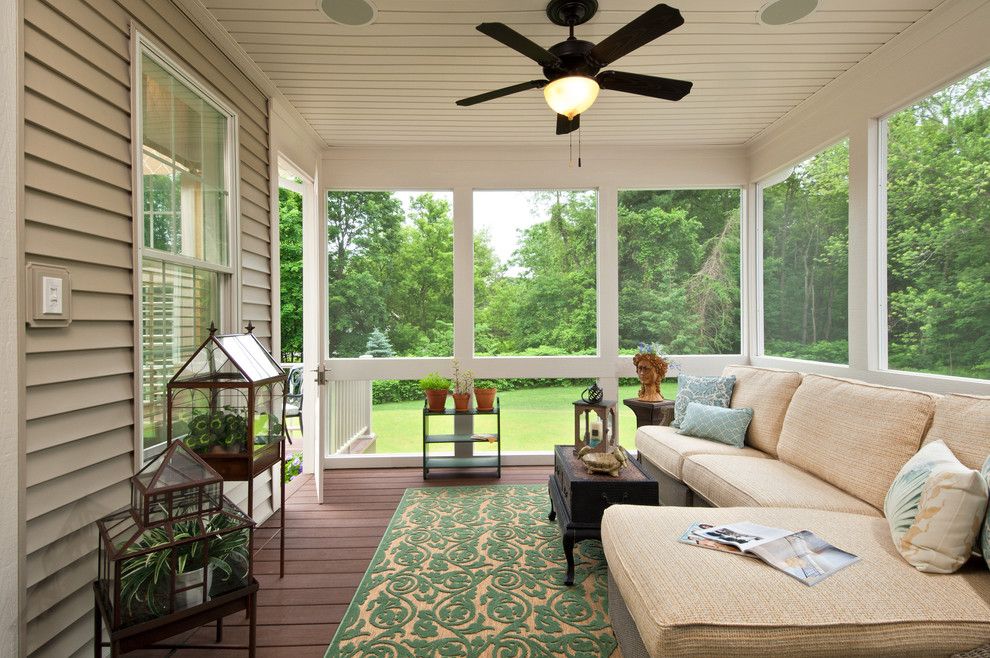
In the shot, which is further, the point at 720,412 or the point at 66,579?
the point at 720,412

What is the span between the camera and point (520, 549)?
9.39ft

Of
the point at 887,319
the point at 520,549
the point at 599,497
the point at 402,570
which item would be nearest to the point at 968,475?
the point at 599,497

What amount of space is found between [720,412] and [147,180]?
3525 mm

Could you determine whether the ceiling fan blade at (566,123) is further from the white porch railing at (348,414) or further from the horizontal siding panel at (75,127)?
the white porch railing at (348,414)

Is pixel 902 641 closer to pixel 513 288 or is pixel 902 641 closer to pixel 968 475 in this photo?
pixel 968 475

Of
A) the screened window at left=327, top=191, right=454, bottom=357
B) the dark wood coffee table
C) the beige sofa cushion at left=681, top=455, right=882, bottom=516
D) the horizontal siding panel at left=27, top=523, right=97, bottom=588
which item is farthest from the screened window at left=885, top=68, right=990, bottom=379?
the horizontal siding panel at left=27, top=523, right=97, bottom=588

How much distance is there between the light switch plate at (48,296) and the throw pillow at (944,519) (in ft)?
9.75

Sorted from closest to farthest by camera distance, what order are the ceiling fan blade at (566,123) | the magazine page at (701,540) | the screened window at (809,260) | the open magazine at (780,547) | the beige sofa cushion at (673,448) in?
the open magazine at (780,547) < the magazine page at (701,540) < the ceiling fan blade at (566,123) < the beige sofa cushion at (673,448) < the screened window at (809,260)

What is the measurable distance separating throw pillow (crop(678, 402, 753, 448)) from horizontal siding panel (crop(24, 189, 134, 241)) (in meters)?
3.39

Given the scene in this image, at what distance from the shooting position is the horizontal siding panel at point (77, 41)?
1629mm

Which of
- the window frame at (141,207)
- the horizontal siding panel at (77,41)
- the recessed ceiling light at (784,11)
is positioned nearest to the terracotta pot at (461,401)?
the window frame at (141,207)

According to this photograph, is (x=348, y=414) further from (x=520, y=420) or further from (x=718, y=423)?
(x=718, y=423)

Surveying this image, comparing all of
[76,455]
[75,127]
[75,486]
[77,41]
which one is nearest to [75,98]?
[75,127]

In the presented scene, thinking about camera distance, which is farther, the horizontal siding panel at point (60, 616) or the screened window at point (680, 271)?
the screened window at point (680, 271)
